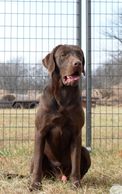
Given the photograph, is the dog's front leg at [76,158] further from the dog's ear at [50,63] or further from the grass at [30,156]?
the dog's ear at [50,63]

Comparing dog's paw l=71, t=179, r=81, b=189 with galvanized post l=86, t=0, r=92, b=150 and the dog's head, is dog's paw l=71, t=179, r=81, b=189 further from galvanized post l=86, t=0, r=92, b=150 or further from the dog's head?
galvanized post l=86, t=0, r=92, b=150

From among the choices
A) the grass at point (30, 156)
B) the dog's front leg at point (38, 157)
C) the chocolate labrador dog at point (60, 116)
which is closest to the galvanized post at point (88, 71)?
the grass at point (30, 156)

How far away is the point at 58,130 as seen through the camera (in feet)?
16.2

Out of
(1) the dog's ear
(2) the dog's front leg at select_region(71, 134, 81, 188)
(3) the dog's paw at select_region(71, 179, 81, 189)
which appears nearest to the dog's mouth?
(1) the dog's ear

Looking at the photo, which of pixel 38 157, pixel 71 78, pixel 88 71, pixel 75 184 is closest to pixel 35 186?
pixel 38 157

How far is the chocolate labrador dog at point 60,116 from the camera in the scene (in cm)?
490

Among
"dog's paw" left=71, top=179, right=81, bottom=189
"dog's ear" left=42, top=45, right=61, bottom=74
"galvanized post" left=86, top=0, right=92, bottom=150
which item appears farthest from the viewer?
"galvanized post" left=86, top=0, right=92, bottom=150

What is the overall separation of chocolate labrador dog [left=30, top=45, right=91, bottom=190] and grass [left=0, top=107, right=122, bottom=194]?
0.20 meters

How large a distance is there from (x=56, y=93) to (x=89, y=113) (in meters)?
3.24

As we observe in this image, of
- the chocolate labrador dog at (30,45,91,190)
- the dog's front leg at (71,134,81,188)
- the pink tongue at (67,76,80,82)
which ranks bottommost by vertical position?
the dog's front leg at (71,134,81,188)

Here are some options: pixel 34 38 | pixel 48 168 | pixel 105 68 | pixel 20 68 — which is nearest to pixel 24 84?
pixel 20 68

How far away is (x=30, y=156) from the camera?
7434mm

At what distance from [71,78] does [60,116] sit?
0.43 meters

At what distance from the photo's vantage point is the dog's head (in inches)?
186
